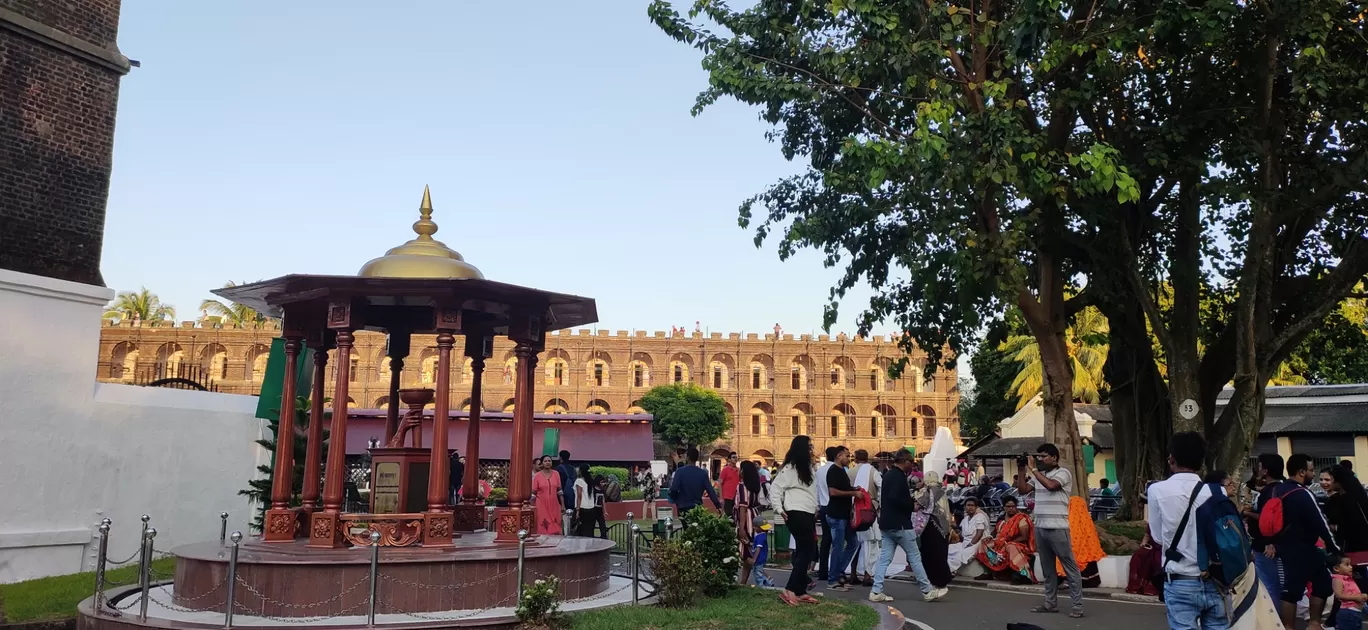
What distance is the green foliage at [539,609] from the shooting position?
7.36 meters

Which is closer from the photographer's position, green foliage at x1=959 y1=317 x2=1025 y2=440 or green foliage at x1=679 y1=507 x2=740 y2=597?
green foliage at x1=679 y1=507 x2=740 y2=597

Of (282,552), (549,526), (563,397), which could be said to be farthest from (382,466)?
(563,397)

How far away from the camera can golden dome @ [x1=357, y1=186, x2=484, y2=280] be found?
32.0 ft

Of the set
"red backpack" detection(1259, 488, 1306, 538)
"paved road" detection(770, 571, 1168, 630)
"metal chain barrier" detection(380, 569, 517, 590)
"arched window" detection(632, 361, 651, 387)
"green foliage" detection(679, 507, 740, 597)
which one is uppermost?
"arched window" detection(632, 361, 651, 387)

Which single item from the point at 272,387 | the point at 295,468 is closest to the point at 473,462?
the point at 295,468

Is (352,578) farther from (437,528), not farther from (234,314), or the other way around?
(234,314)

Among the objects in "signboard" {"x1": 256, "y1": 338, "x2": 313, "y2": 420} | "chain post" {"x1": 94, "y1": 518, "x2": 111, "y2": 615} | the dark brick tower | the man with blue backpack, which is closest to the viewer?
the man with blue backpack

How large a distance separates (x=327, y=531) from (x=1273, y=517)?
7.64 metres

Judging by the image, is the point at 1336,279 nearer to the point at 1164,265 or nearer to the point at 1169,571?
the point at 1164,265

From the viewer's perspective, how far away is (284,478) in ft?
32.2

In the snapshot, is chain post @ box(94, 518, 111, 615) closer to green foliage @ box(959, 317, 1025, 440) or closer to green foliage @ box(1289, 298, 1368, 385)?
green foliage @ box(1289, 298, 1368, 385)

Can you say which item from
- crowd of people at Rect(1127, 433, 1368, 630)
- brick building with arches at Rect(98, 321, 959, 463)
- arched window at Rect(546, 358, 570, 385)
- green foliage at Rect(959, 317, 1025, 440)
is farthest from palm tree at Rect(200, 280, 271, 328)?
crowd of people at Rect(1127, 433, 1368, 630)

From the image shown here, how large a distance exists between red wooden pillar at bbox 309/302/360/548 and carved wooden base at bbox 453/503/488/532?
7.60 feet

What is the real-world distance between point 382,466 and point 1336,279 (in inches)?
460
